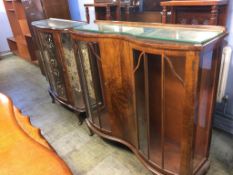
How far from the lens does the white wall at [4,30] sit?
4.29 metres

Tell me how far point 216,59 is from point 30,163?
997 mm

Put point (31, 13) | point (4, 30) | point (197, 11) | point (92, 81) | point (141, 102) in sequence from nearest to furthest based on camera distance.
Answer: point (141, 102) → point (197, 11) → point (92, 81) → point (31, 13) → point (4, 30)

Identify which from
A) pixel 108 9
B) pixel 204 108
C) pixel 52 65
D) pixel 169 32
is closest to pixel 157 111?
pixel 204 108

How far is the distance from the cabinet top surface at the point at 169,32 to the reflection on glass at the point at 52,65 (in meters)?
0.75

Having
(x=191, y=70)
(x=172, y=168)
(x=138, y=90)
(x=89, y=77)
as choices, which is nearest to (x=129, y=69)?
(x=138, y=90)

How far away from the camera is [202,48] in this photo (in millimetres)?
845

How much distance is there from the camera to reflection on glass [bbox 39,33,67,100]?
1968mm

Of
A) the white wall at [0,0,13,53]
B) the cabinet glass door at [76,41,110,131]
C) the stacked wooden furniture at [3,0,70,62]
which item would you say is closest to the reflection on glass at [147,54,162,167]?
the cabinet glass door at [76,41,110,131]

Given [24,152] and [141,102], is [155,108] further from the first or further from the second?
[24,152]

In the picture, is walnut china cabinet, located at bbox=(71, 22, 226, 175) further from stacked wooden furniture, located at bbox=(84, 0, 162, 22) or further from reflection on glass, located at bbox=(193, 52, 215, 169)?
stacked wooden furniture, located at bbox=(84, 0, 162, 22)

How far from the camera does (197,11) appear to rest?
152 cm

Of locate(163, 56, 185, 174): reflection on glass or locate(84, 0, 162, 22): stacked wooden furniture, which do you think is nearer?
locate(163, 56, 185, 174): reflection on glass

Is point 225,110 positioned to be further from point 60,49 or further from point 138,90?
point 60,49

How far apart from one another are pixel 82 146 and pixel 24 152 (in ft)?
3.97
